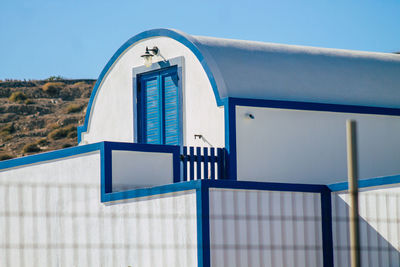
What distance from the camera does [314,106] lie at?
645 inches

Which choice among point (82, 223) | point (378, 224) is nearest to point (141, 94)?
point (82, 223)

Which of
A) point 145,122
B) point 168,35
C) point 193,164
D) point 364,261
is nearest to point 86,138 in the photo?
point 145,122

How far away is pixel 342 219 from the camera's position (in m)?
13.4

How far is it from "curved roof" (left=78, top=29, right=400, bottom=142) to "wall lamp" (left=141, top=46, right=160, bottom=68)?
337 mm

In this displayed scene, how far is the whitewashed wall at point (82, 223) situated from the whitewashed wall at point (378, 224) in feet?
9.52

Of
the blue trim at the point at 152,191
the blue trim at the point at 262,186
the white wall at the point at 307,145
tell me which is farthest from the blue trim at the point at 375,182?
the blue trim at the point at 152,191

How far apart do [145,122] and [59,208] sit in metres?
3.56

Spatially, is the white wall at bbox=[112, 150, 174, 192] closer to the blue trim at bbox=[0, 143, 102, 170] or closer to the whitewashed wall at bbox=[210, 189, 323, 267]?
the blue trim at bbox=[0, 143, 102, 170]

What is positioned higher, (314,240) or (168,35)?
(168,35)

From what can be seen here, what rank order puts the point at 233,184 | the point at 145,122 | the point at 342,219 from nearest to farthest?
the point at 233,184 < the point at 342,219 < the point at 145,122

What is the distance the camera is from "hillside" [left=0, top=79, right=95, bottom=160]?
46.3 metres

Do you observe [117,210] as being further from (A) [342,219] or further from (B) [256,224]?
(A) [342,219]

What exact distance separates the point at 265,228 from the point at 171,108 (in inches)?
196

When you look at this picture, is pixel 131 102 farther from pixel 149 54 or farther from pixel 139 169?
pixel 139 169
